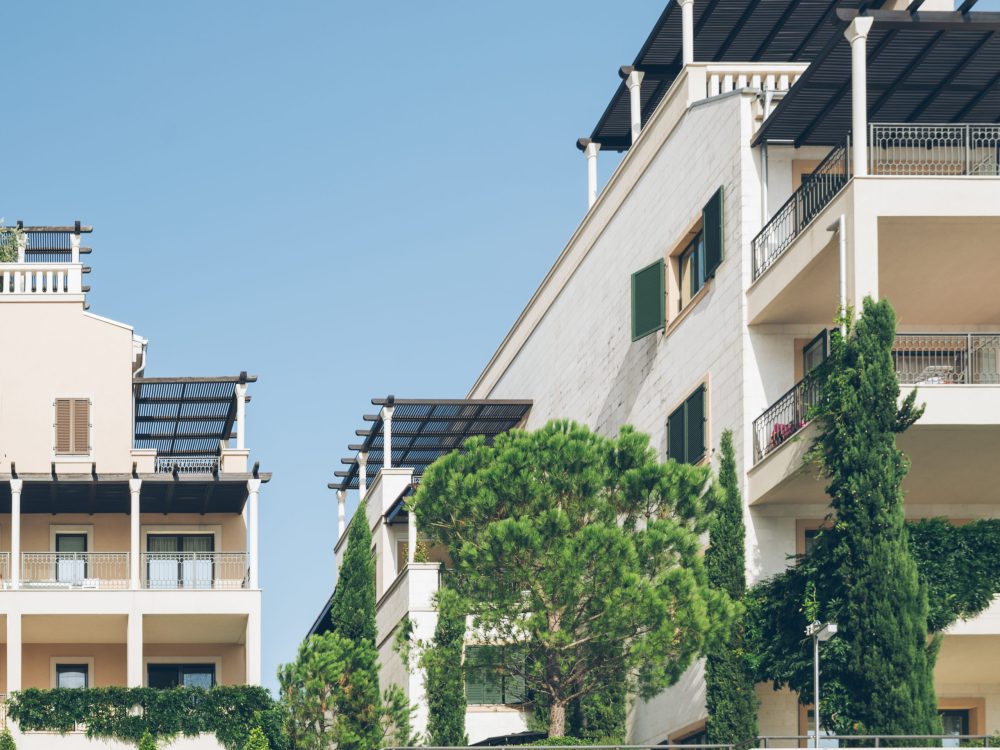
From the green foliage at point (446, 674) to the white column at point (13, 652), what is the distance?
11.5 m

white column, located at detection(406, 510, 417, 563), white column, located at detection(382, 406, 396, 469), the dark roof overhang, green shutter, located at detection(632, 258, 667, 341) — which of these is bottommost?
white column, located at detection(406, 510, 417, 563)

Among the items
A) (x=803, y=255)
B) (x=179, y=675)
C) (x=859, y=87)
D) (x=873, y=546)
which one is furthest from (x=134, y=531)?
(x=873, y=546)

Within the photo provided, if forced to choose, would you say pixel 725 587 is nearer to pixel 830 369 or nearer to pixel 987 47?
pixel 830 369

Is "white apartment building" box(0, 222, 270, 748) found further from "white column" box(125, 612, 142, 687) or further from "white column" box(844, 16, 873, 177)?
"white column" box(844, 16, 873, 177)

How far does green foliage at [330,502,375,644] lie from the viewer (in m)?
48.5

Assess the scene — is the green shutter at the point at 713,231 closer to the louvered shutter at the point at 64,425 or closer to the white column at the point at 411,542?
the white column at the point at 411,542

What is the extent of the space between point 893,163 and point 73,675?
26.6 m

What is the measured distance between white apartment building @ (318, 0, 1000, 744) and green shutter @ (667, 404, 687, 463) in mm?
69

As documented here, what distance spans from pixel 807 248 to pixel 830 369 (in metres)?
2.85

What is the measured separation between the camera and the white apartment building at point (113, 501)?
50.7 m

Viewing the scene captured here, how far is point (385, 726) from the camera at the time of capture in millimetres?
43406

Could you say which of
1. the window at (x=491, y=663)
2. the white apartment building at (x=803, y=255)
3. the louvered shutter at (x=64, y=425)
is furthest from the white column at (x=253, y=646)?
the window at (x=491, y=663)

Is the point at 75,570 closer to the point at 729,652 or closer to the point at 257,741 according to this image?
the point at 257,741

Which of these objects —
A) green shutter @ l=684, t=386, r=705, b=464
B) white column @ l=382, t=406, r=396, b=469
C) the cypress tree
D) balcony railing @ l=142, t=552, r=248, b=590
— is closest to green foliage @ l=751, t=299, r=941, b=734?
the cypress tree
